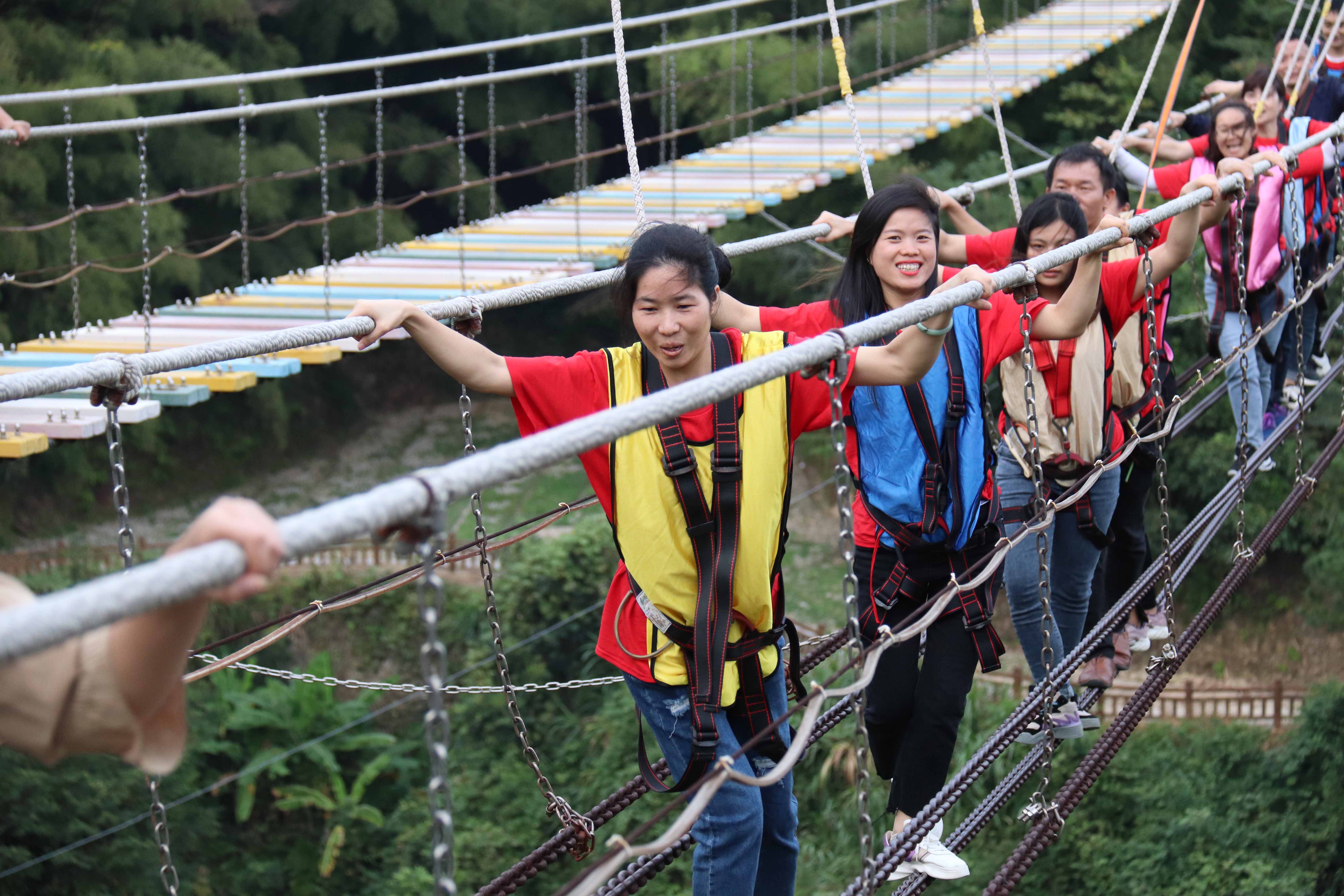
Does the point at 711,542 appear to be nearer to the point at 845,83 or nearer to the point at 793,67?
the point at 845,83

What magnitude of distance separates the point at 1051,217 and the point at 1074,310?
0.41 meters

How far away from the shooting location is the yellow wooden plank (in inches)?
167

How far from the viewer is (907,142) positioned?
8.32m

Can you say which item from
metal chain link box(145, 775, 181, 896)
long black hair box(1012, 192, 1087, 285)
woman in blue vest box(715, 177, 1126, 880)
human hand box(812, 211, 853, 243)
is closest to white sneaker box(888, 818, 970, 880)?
woman in blue vest box(715, 177, 1126, 880)

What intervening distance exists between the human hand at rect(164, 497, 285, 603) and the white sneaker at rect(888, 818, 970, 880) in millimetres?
1534

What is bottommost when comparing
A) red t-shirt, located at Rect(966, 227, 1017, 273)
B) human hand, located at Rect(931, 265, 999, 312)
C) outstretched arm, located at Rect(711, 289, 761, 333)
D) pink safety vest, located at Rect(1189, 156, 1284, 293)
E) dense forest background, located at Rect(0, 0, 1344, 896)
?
dense forest background, located at Rect(0, 0, 1344, 896)

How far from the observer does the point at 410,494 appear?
3.51 feet

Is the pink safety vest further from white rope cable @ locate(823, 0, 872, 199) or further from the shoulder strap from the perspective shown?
the shoulder strap

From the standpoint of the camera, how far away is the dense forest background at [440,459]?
877cm

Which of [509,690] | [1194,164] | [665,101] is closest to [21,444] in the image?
[509,690]

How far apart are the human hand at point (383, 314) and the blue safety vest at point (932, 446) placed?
703mm

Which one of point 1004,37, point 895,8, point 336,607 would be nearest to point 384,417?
point 895,8

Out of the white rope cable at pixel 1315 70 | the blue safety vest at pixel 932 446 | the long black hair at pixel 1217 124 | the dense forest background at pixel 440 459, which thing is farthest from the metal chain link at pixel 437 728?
the dense forest background at pixel 440 459

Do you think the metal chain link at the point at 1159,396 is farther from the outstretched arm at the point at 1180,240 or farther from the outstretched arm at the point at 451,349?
the outstretched arm at the point at 451,349
